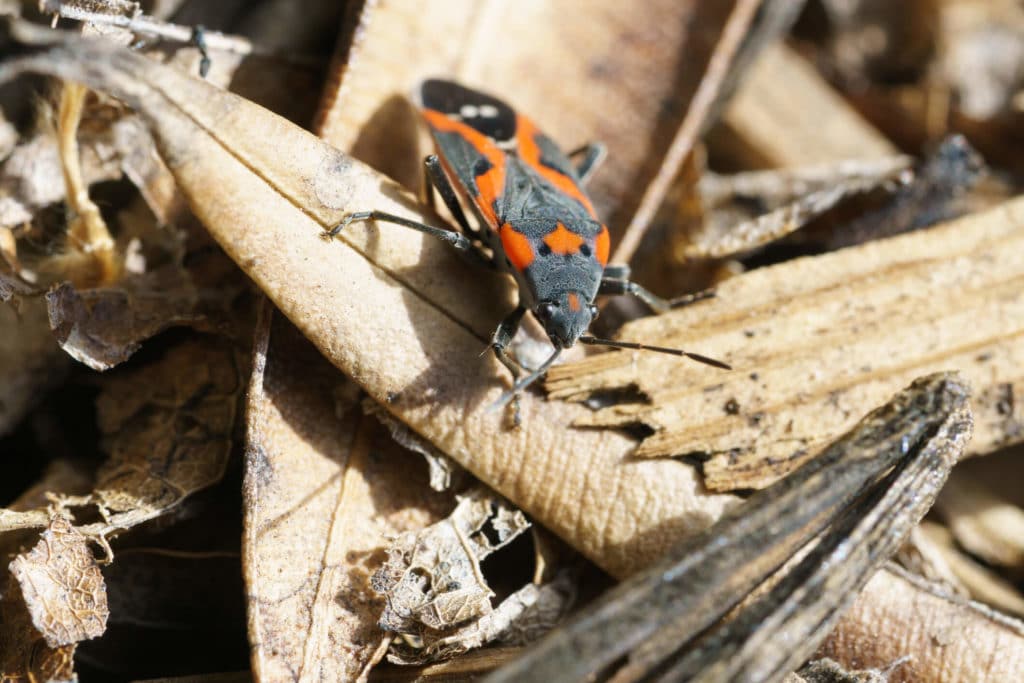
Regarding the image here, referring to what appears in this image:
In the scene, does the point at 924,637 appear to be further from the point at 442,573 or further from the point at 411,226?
the point at 411,226

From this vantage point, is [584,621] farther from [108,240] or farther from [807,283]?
[108,240]

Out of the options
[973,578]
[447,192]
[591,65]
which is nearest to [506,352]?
[447,192]

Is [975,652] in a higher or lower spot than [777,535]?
lower

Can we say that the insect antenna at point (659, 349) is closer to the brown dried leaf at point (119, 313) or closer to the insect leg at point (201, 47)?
the brown dried leaf at point (119, 313)

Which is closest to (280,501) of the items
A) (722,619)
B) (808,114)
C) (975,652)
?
(722,619)

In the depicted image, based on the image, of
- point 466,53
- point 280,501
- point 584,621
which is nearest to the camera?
point 584,621

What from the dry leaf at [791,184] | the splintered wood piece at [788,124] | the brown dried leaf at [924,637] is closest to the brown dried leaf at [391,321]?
the brown dried leaf at [924,637]
